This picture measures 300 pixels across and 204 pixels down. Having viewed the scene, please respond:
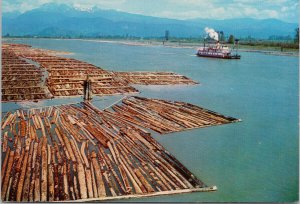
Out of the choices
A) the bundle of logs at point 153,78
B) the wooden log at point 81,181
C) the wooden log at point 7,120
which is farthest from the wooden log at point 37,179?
the bundle of logs at point 153,78

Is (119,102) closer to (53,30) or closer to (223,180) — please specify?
(223,180)

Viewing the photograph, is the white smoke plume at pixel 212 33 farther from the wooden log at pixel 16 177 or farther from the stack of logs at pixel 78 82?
the wooden log at pixel 16 177

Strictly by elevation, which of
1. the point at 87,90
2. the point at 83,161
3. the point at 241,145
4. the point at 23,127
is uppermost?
the point at 87,90

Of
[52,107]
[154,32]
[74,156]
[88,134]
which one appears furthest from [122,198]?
[154,32]

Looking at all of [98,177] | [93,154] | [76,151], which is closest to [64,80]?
[76,151]

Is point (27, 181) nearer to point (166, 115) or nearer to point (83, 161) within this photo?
point (83, 161)
